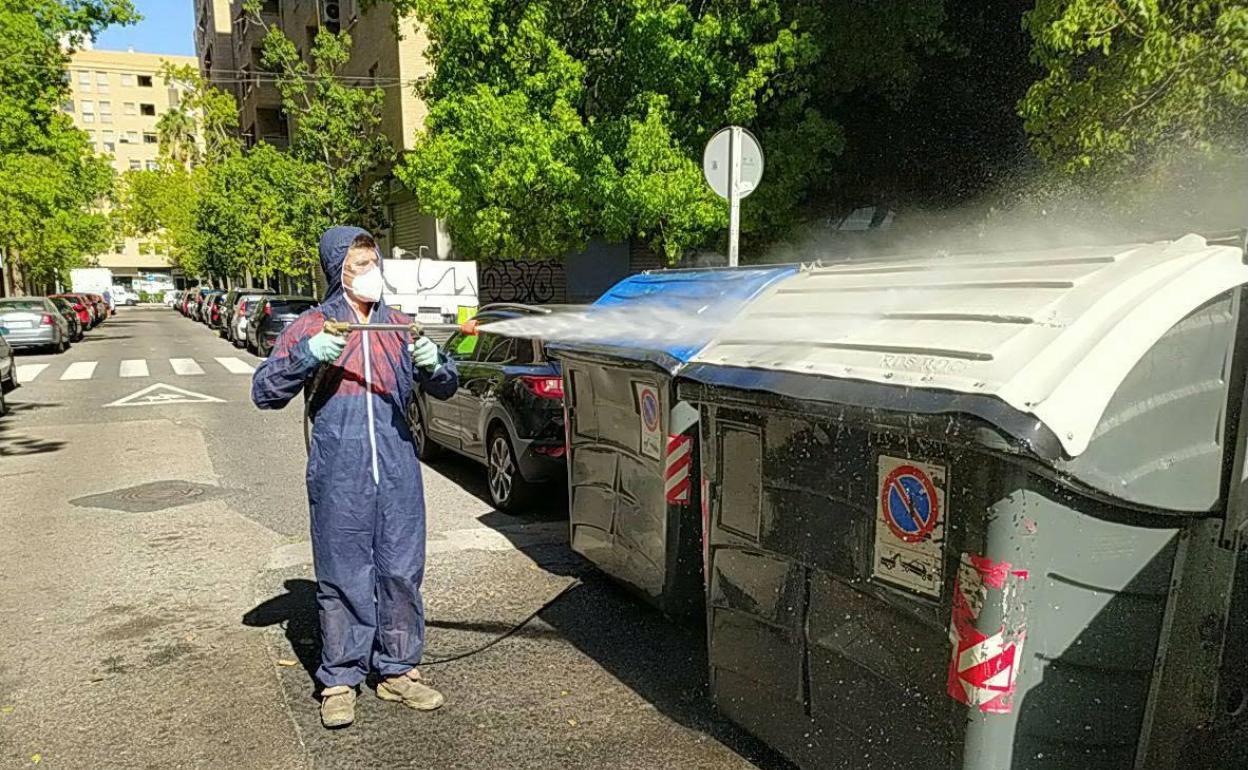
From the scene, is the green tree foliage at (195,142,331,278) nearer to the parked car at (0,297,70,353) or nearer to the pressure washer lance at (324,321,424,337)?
the parked car at (0,297,70,353)

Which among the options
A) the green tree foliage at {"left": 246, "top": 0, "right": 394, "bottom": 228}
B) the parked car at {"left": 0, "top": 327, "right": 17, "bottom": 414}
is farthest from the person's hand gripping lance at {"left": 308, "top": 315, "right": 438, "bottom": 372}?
the green tree foliage at {"left": 246, "top": 0, "right": 394, "bottom": 228}

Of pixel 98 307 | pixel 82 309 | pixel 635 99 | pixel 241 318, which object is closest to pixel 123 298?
pixel 98 307

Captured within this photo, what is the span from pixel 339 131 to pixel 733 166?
660 inches

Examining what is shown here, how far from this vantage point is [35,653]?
4.18 meters

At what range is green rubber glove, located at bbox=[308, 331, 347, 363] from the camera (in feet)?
10.8

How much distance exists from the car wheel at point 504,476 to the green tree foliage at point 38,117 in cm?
1906

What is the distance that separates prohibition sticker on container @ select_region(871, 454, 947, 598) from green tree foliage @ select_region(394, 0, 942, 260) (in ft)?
30.2

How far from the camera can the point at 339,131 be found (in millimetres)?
21141

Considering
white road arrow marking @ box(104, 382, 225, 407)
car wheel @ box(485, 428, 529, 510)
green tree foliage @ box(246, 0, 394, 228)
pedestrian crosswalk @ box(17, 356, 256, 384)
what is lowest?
pedestrian crosswalk @ box(17, 356, 256, 384)

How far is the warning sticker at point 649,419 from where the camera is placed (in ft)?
13.1

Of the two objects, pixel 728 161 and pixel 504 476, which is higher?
pixel 728 161

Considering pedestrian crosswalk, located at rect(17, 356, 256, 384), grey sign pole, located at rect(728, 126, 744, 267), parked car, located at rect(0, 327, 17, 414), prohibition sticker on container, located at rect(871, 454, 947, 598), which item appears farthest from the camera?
pedestrian crosswalk, located at rect(17, 356, 256, 384)

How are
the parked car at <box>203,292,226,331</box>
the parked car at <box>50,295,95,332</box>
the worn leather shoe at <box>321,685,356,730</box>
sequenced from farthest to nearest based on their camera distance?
the parked car at <box>50,295,95,332</box>
the parked car at <box>203,292,226,331</box>
the worn leather shoe at <box>321,685,356,730</box>

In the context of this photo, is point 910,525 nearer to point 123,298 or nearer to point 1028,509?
point 1028,509
